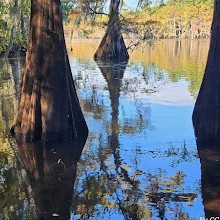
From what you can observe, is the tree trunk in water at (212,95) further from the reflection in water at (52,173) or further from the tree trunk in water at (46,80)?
the tree trunk in water at (46,80)

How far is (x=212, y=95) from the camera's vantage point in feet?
25.6

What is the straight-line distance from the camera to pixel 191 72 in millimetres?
19641

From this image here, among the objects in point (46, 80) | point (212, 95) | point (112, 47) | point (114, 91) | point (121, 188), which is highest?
point (112, 47)

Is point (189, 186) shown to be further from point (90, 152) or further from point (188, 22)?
point (188, 22)

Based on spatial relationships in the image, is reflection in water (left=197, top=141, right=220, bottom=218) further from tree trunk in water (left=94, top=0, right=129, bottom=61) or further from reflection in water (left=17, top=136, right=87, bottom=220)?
tree trunk in water (left=94, top=0, right=129, bottom=61)

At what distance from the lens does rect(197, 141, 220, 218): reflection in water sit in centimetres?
485

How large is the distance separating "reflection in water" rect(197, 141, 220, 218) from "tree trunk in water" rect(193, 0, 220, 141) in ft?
1.11

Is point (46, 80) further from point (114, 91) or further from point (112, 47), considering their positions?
point (112, 47)

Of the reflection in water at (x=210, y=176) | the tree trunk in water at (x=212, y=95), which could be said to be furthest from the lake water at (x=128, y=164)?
the tree trunk in water at (x=212, y=95)

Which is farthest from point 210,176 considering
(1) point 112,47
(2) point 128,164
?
(1) point 112,47

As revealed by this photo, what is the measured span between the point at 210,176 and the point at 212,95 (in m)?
2.54

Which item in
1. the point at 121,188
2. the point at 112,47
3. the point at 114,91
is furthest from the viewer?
the point at 112,47

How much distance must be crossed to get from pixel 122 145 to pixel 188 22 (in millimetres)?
94012

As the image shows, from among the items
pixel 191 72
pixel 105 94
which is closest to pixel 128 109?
pixel 105 94
